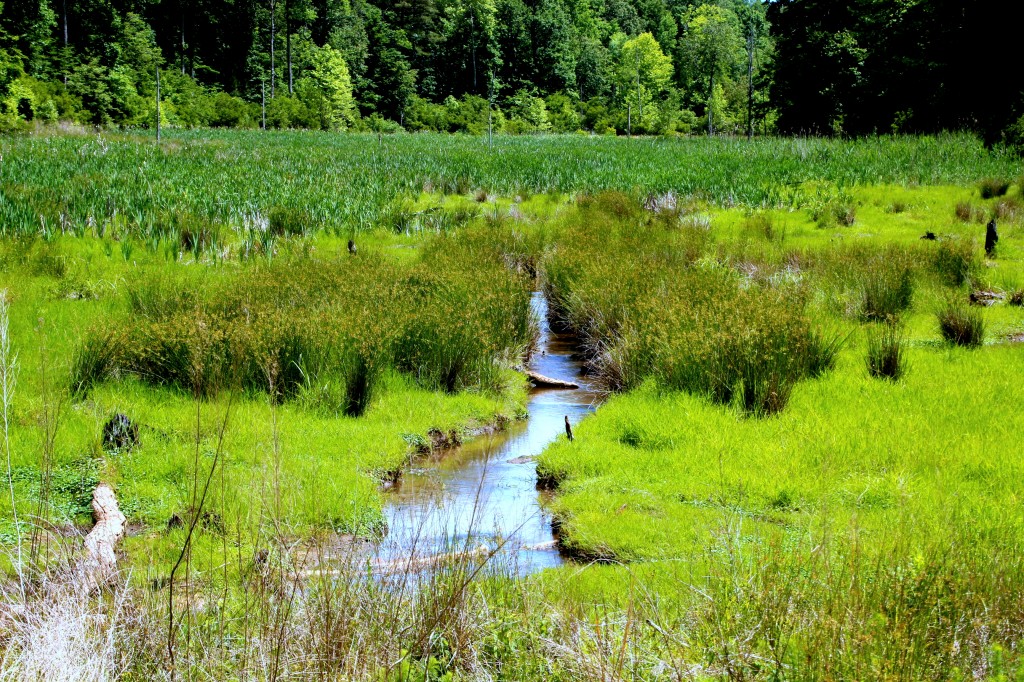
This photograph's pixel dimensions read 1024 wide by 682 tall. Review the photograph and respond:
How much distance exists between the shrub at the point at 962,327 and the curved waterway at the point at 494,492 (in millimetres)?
3953

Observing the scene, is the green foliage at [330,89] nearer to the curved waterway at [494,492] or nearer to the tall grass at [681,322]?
the tall grass at [681,322]

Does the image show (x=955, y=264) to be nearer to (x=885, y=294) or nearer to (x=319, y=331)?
(x=885, y=294)

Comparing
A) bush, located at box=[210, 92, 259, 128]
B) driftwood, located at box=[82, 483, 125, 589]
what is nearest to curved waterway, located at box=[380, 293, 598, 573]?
driftwood, located at box=[82, 483, 125, 589]

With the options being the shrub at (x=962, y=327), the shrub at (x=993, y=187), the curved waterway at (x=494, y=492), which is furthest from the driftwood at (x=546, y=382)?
the shrub at (x=993, y=187)

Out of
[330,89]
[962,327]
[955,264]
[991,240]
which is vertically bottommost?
[962,327]

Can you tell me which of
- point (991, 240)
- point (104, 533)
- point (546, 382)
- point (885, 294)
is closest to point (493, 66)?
point (991, 240)

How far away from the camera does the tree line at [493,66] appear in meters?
36.5

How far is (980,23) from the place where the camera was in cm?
1362

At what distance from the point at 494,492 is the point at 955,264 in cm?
870

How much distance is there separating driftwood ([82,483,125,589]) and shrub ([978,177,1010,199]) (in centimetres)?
1845

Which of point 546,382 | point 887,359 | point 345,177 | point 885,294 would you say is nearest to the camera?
point 887,359

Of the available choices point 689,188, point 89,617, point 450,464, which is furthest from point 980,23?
point 89,617

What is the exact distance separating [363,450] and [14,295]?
500cm

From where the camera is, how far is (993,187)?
60.3 feet
